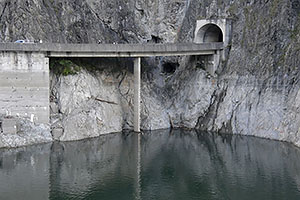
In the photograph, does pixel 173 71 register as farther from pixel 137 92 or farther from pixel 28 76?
pixel 28 76

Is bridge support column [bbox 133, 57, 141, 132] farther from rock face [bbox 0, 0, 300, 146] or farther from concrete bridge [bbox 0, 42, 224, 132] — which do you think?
concrete bridge [bbox 0, 42, 224, 132]

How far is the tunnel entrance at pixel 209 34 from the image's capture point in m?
68.8

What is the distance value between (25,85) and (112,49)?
1108cm

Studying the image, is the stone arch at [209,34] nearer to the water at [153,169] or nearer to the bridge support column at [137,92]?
the bridge support column at [137,92]

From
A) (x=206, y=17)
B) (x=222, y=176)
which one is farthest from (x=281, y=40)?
(x=222, y=176)

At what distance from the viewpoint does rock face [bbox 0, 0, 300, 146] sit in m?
57.1

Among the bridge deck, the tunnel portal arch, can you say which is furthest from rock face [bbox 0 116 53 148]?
the tunnel portal arch

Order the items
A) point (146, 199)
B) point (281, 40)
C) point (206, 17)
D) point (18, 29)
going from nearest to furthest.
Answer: point (146, 199)
point (281, 40)
point (18, 29)
point (206, 17)

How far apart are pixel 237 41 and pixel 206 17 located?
6.36m

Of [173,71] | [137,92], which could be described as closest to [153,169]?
[137,92]

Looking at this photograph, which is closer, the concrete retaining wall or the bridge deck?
the concrete retaining wall

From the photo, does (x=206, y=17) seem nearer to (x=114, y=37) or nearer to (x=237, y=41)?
(x=237, y=41)

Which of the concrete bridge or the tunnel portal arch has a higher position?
the tunnel portal arch

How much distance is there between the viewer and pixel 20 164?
153 feet
